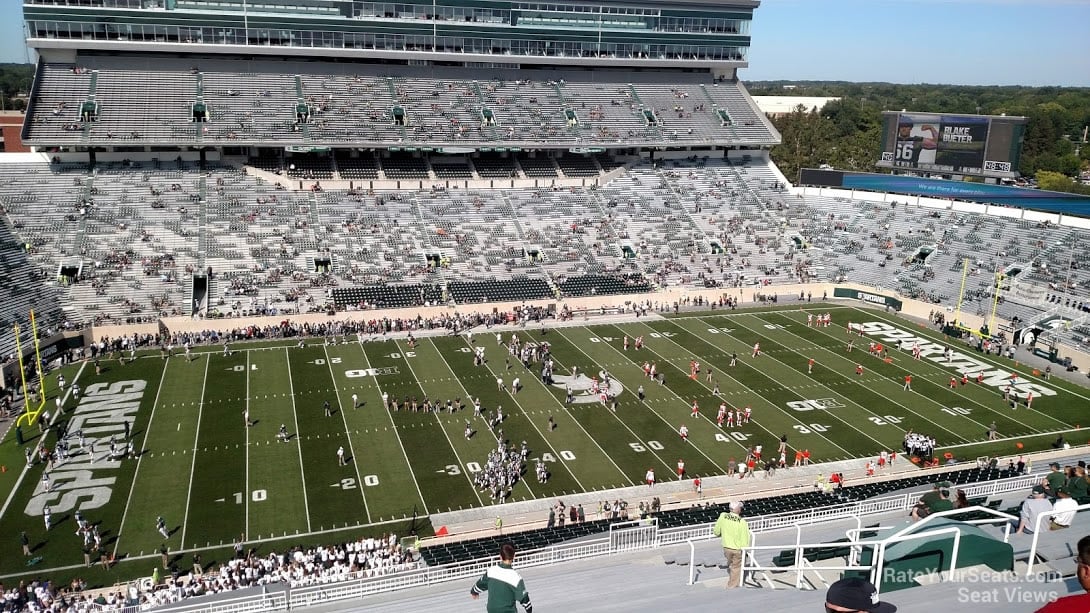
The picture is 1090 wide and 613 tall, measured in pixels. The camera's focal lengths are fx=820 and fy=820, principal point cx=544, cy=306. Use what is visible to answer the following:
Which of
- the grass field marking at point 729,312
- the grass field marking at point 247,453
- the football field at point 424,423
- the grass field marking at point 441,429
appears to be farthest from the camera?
the grass field marking at point 729,312

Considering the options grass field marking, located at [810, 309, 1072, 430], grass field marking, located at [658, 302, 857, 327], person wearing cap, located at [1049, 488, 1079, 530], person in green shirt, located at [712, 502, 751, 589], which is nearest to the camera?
person wearing cap, located at [1049, 488, 1079, 530]

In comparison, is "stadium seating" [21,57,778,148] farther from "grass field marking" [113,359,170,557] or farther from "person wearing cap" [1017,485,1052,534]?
"person wearing cap" [1017,485,1052,534]

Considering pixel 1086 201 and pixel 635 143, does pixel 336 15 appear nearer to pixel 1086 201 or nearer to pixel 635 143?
pixel 635 143

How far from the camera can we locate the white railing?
12484 millimetres

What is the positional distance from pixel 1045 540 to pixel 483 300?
3518 cm

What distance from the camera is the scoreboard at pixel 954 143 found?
5516 centimetres

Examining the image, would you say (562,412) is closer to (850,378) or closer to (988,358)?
(850,378)

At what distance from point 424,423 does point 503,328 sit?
1218cm

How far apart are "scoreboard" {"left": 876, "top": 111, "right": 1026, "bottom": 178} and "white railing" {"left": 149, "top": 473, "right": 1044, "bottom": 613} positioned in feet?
149

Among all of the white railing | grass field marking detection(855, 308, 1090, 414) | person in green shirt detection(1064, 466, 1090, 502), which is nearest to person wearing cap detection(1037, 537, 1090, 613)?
the white railing

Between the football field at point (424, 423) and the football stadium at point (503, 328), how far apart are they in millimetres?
174

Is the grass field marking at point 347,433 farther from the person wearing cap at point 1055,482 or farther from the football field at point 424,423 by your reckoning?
the person wearing cap at point 1055,482

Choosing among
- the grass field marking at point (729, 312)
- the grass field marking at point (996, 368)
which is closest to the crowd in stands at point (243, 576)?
the grass field marking at point (996, 368)

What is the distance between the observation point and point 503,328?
135 feet
